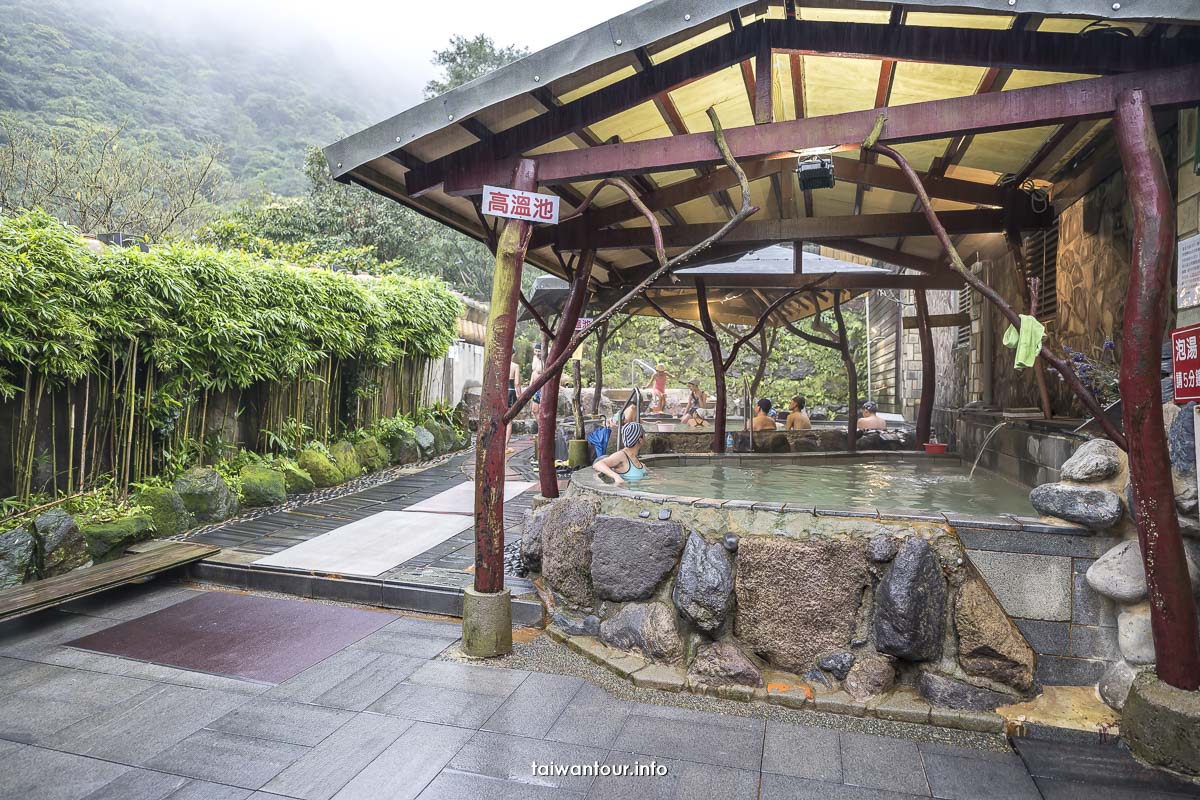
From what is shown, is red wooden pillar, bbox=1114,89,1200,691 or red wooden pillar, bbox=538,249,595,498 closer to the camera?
red wooden pillar, bbox=1114,89,1200,691

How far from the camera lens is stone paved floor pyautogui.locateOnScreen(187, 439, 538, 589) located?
487 centimetres

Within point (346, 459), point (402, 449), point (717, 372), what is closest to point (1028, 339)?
point (717, 372)

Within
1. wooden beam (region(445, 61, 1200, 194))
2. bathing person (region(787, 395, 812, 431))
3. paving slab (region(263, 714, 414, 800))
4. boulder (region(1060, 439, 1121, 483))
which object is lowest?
paving slab (region(263, 714, 414, 800))

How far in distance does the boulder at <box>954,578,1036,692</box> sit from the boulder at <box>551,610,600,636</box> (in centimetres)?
182

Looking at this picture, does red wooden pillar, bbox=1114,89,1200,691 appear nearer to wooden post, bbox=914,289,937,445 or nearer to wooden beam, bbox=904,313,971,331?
wooden post, bbox=914,289,937,445

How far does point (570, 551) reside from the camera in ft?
12.9

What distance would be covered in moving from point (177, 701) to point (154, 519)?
10.5 ft

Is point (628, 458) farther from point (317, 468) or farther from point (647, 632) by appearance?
point (317, 468)

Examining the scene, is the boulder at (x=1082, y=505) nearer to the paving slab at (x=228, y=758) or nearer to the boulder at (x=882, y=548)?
the boulder at (x=882, y=548)

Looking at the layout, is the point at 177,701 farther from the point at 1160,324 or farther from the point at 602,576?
the point at 1160,324

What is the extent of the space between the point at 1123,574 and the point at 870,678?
114 cm

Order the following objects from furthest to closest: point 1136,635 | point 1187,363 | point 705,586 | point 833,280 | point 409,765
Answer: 1. point 833,280
2. point 705,586
3. point 1136,635
4. point 409,765
5. point 1187,363

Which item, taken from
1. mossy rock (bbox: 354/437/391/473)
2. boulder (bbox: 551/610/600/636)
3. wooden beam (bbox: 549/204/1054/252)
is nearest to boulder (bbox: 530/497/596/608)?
boulder (bbox: 551/610/600/636)

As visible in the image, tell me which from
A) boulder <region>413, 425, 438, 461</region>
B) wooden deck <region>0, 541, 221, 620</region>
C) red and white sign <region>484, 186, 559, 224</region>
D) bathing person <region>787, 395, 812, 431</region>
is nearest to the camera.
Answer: red and white sign <region>484, 186, 559, 224</region>
